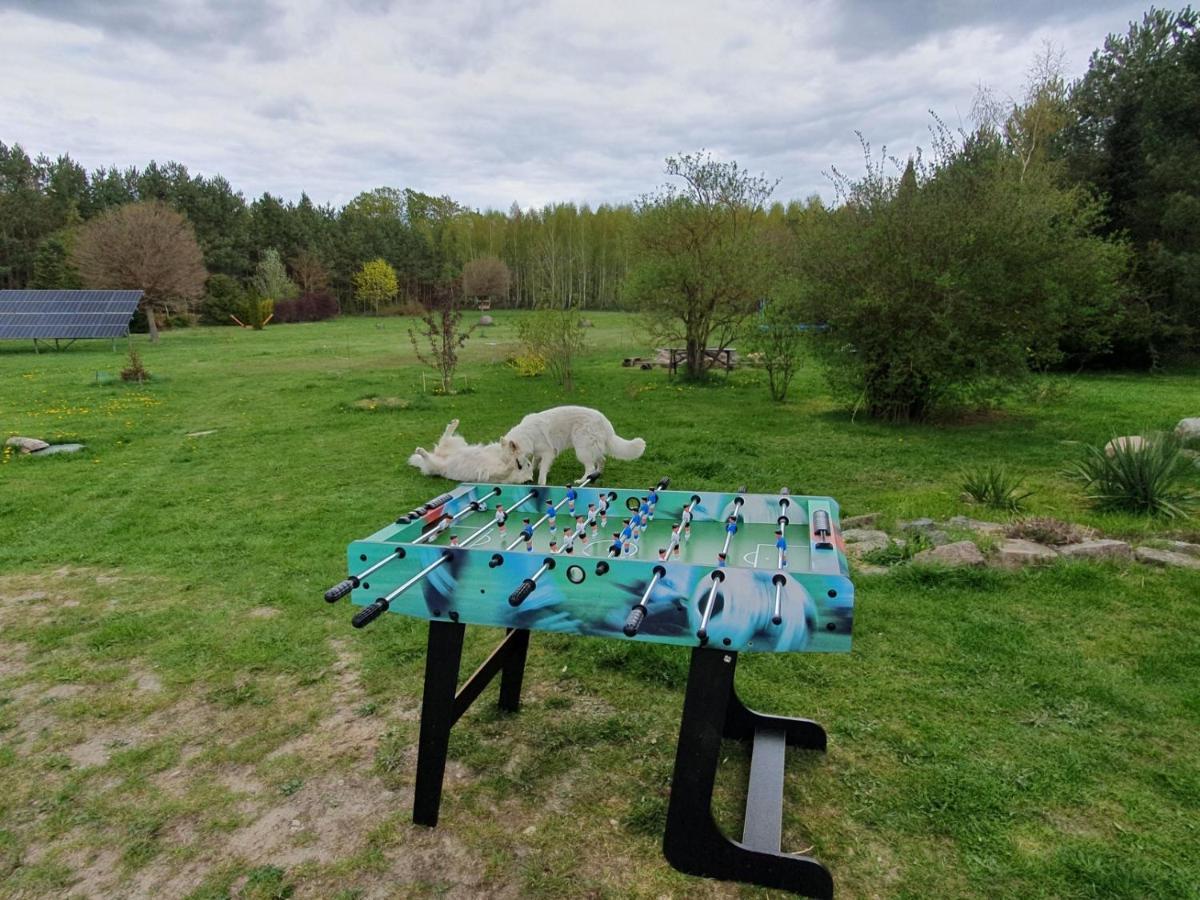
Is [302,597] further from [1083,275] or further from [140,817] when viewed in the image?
[1083,275]

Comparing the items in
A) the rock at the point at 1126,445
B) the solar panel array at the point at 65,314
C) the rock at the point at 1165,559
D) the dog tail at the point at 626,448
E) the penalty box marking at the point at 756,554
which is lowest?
the rock at the point at 1165,559

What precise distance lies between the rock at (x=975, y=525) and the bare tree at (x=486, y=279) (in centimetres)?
4587

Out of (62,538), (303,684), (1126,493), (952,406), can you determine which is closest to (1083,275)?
(952,406)

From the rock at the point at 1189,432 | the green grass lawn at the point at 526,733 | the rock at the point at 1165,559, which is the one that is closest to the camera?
the green grass lawn at the point at 526,733

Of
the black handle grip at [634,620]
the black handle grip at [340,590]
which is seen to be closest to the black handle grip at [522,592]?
the black handle grip at [634,620]

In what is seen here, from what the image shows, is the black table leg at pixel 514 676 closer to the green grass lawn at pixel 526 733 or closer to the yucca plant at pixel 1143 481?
the green grass lawn at pixel 526 733

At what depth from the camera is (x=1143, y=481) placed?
264 inches

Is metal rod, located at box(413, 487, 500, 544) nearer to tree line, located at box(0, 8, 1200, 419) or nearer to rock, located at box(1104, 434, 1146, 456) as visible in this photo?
Result: rock, located at box(1104, 434, 1146, 456)

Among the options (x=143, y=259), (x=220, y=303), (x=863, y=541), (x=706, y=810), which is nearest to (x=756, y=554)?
(x=706, y=810)

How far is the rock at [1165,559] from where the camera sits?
16.9 ft

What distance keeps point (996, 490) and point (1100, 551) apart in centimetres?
175

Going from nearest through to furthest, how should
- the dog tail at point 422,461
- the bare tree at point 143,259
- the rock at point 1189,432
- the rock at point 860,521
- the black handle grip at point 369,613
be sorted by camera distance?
1. the black handle grip at point 369,613
2. the rock at point 860,521
3. the dog tail at point 422,461
4. the rock at point 1189,432
5. the bare tree at point 143,259

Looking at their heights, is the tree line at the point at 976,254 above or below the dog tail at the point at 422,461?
above

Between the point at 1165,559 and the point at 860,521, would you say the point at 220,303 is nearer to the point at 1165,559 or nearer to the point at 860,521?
the point at 860,521
